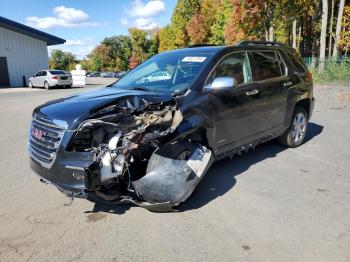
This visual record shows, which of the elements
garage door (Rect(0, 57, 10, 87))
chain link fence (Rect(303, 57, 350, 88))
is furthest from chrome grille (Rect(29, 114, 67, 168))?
garage door (Rect(0, 57, 10, 87))

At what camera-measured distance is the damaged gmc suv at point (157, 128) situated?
12.1 ft

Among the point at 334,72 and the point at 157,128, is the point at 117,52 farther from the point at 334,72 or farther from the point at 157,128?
the point at 157,128

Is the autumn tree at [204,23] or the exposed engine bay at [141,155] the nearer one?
the exposed engine bay at [141,155]

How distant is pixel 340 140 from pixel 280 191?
3500 mm

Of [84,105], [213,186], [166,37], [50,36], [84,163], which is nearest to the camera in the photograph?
[84,163]

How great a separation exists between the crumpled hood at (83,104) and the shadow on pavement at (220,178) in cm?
124

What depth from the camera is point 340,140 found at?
746cm

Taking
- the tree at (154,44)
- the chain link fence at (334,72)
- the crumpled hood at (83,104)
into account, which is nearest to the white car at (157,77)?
the crumpled hood at (83,104)

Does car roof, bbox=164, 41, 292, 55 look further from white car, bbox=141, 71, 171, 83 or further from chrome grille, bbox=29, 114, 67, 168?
chrome grille, bbox=29, 114, 67, 168

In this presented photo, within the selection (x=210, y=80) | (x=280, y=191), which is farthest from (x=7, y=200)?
(x=280, y=191)

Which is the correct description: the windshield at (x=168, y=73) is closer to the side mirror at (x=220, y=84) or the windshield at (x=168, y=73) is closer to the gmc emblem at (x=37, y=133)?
the side mirror at (x=220, y=84)

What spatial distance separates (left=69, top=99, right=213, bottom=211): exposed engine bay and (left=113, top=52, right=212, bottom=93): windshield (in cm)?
61

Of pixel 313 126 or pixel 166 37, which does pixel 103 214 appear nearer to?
pixel 313 126

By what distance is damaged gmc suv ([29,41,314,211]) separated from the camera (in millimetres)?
3701
